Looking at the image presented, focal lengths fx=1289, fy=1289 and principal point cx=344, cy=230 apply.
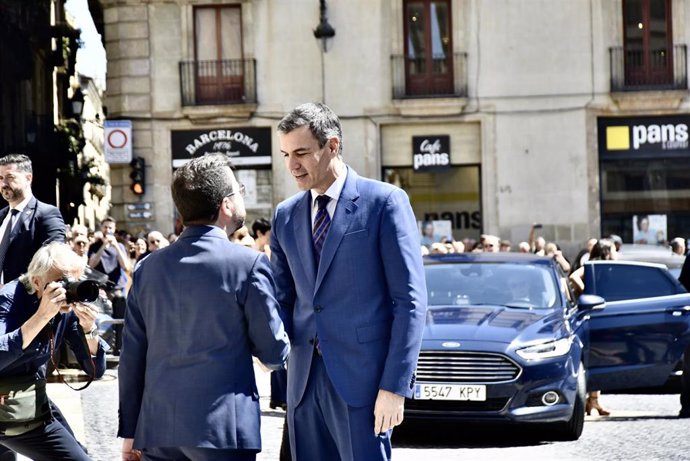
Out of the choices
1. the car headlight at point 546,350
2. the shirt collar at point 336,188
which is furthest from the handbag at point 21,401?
the car headlight at point 546,350

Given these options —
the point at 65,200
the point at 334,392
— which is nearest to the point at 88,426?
the point at 334,392

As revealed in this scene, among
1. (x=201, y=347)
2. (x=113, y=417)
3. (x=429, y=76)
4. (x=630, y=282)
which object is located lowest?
(x=113, y=417)

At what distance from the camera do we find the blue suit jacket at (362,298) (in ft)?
15.5

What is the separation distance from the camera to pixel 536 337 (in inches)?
390

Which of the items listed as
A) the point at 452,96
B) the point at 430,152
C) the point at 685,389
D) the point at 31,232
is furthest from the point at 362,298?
the point at 430,152

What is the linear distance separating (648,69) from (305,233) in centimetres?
2541

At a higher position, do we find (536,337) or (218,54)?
(218,54)

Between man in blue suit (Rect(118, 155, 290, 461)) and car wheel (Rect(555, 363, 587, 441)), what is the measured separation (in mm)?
5967

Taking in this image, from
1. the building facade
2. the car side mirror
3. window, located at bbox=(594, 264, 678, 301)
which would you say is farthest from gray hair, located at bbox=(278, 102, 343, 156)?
the building facade

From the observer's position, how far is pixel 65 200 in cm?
3547

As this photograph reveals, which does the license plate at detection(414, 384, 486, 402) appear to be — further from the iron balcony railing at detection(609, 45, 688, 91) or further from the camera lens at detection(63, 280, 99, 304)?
the iron balcony railing at detection(609, 45, 688, 91)

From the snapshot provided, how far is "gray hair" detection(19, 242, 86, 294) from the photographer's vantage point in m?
5.61

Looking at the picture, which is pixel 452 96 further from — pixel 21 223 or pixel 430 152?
pixel 21 223

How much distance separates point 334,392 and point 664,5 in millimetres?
26439
